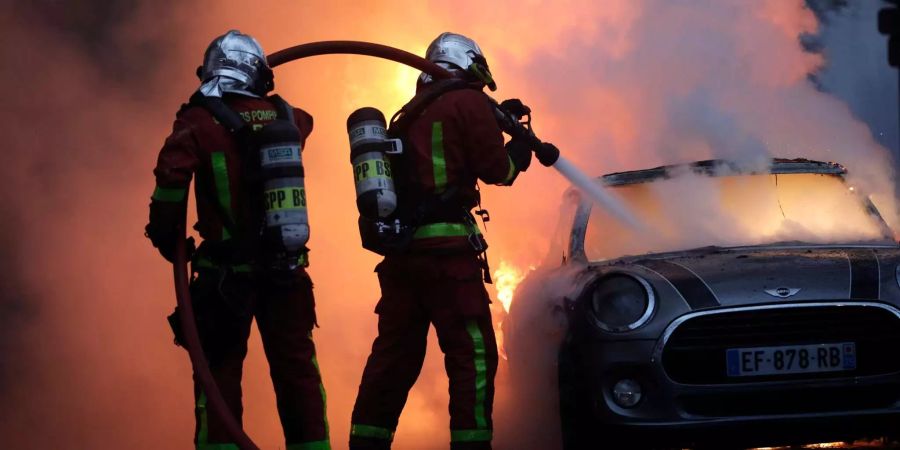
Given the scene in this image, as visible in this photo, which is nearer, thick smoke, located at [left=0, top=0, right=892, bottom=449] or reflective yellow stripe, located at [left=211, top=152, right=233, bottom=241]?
reflective yellow stripe, located at [left=211, top=152, right=233, bottom=241]

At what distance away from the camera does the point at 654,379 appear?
543cm

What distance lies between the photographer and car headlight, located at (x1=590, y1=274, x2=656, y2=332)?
5508 millimetres

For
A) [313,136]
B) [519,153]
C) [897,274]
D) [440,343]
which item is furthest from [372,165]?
[313,136]

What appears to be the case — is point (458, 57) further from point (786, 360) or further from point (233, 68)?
point (786, 360)

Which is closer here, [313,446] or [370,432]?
[313,446]

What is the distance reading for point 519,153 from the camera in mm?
6219

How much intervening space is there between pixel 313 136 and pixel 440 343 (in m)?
4.01

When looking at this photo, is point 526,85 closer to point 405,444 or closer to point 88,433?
point 405,444

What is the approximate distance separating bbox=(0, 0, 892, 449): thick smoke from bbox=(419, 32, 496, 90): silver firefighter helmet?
1355 millimetres

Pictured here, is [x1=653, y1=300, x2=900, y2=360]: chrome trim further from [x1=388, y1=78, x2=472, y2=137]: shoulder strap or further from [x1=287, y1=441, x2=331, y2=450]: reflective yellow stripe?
[x1=388, y1=78, x2=472, y2=137]: shoulder strap

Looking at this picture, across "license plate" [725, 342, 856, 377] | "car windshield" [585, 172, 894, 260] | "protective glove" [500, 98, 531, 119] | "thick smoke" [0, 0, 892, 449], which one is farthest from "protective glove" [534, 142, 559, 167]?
"license plate" [725, 342, 856, 377]

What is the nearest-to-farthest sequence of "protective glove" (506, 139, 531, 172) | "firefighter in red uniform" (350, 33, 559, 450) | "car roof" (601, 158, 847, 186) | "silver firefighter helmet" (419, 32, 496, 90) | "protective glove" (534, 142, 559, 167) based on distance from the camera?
1. "firefighter in red uniform" (350, 33, 559, 450)
2. "protective glove" (506, 139, 531, 172)
3. "silver firefighter helmet" (419, 32, 496, 90)
4. "protective glove" (534, 142, 559, 167)
5. "car roof" (601, 158, 847, 186)

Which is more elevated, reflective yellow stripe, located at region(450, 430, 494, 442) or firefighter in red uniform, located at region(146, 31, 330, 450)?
firefighter in red uniform, located at region(146, 31, 330, 450)

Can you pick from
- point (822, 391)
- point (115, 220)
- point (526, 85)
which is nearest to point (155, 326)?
point (115, 220)
